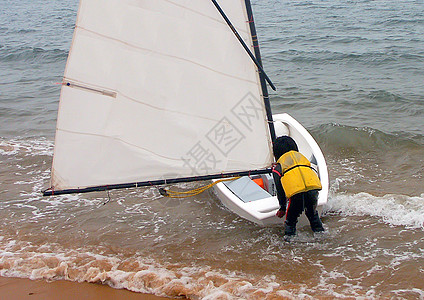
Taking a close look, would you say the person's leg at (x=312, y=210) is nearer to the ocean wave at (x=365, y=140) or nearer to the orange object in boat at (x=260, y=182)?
the orange object in boat at (x=260, y=182)

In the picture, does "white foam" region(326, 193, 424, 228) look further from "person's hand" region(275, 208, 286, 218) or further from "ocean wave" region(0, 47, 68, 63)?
"ocean wave" region(0, 47, 68, 63)

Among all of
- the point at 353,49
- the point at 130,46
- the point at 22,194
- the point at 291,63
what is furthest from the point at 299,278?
the point at 353,49

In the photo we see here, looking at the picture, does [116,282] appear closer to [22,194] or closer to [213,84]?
[213,84]

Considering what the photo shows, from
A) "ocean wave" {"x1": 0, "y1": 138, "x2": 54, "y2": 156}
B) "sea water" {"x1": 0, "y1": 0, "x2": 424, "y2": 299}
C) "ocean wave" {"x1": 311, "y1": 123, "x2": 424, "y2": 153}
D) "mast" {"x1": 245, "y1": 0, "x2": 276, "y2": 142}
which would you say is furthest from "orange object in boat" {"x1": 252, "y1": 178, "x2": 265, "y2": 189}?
"ocean wave" {"x1": 0, "y1": 138, "x2": 54, "y2": 156}

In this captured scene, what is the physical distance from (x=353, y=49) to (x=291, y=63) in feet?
7.73

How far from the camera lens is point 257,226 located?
582 centimetres

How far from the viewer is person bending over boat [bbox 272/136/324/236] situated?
4688mm

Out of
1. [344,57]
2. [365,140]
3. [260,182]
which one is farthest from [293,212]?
[344,57]

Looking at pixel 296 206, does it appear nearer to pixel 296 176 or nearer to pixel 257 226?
pixel 296 176

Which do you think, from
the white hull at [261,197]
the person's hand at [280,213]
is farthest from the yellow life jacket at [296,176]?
the white hull at [261,197]

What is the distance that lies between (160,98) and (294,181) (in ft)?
5.34

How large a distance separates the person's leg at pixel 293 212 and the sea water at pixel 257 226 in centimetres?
24

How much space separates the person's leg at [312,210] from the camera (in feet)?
15.9

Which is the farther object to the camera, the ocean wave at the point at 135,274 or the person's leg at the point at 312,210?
the person's leg at the point at 312,210
